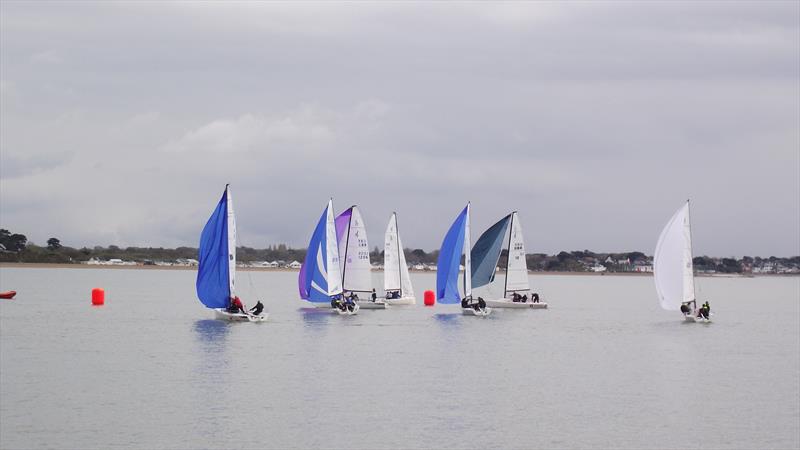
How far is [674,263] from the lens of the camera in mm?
66938

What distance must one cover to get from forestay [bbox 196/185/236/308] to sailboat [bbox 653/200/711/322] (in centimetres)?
2485

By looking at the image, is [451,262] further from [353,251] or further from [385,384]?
[385,384]

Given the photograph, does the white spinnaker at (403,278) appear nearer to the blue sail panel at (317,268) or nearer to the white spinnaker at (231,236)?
the blue sail panel at (317,268)

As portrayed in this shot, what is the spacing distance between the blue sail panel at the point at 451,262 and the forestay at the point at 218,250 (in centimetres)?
1944

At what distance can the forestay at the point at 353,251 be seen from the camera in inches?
2980

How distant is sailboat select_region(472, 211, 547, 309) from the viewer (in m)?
76.7

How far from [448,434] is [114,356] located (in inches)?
803

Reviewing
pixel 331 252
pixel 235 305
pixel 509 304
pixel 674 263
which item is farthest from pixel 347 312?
pixel 674 263

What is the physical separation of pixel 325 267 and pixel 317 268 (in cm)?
65

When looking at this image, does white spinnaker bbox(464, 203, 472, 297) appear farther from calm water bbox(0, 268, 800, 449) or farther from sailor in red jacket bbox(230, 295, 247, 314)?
sailor in red jacket bbox(230, 295, 247, 314)

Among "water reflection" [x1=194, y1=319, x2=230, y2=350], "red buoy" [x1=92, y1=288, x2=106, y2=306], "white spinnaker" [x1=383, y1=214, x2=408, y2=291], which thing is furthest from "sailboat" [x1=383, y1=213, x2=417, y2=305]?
"red buoy" [x1=92, y1=288, x2=106, y2=306]

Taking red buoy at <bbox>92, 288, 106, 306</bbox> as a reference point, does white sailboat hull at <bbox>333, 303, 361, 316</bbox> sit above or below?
below

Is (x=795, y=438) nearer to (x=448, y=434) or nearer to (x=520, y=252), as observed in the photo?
(x=448, y=434)

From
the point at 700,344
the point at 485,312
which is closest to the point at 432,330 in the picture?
the point at 485,312
